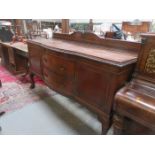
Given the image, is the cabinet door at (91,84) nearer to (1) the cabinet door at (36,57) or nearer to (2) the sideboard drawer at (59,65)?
(2) the sideboard drawer at (59,65)

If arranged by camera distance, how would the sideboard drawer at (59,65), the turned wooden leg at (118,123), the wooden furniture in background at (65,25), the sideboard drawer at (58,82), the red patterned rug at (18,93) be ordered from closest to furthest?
1. the turned wooden leg at (118,123)
2. the sideboard drawer at (59,65)
3. the sideboard drawer at (58,82)
4. the red patterned rug at (18,93)
5. the wooden furniture in background at (65,25)

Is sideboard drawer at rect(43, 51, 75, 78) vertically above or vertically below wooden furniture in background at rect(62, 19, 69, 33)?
below

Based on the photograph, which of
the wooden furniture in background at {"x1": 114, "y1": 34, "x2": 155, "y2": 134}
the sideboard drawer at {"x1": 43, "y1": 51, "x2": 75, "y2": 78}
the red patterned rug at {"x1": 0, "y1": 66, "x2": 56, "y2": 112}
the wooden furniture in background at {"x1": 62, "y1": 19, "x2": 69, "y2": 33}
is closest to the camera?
the wooden furniture in background at {"x1": 114, "y1": 34, "x2": 155, "y2": 134}

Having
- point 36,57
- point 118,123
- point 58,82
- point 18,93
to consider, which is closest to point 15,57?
point 18,93

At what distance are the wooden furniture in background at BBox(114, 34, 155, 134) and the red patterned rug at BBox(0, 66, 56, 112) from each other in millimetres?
1637

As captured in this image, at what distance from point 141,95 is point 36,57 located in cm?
169

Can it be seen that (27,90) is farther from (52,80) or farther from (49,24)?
(49,24)

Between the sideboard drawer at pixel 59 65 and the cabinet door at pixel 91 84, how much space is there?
0.12m

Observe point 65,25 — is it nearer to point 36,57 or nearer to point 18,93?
point 36,57

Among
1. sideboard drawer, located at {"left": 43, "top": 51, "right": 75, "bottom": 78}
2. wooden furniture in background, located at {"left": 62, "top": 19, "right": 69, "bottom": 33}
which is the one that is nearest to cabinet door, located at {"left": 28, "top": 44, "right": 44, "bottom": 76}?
sideboard drawer, located at {"left": 43, "top": 51, "right": 75, "bottom": 78}

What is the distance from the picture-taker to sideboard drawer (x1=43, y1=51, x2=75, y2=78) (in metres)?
1.57

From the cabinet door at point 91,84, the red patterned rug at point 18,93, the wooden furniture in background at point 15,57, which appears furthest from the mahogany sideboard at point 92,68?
the wooden furniture in background at point 15,57

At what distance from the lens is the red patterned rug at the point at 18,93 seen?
2.31m

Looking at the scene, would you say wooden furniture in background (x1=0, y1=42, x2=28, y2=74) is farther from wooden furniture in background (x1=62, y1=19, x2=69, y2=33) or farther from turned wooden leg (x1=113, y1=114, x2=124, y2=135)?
turned wooden leg (x1=113, y1=114, x2=124, y2=135)
